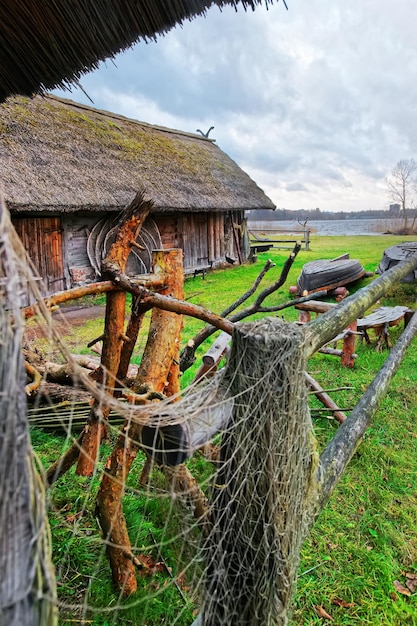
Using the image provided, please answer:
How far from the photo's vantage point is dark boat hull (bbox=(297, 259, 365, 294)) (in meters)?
9.30

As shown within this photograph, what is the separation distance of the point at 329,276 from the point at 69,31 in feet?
25.9

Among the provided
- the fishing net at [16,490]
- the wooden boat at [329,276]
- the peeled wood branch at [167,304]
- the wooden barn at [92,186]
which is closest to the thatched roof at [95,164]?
the wooden barn at [92,186]

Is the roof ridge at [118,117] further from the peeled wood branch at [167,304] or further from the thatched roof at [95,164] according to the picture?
the peeled wood branch at [167,304]

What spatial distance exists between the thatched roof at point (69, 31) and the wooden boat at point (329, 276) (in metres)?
7.12

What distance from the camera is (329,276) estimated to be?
9359 millimetres

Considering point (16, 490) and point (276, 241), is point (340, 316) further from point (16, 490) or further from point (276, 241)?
point (276, 241)

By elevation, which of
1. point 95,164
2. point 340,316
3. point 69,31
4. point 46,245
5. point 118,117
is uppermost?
point 118,117

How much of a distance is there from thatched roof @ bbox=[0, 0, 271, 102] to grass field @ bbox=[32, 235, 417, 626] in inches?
81.3

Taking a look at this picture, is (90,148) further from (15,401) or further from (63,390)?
(15,401)

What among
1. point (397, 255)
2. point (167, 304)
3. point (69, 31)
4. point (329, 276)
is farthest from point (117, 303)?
point (397, 255)

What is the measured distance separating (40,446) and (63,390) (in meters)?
0.49

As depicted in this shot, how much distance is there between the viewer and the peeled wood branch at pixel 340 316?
174 cm

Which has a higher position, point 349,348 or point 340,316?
point 340,316

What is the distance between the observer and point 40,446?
10.4 feet
